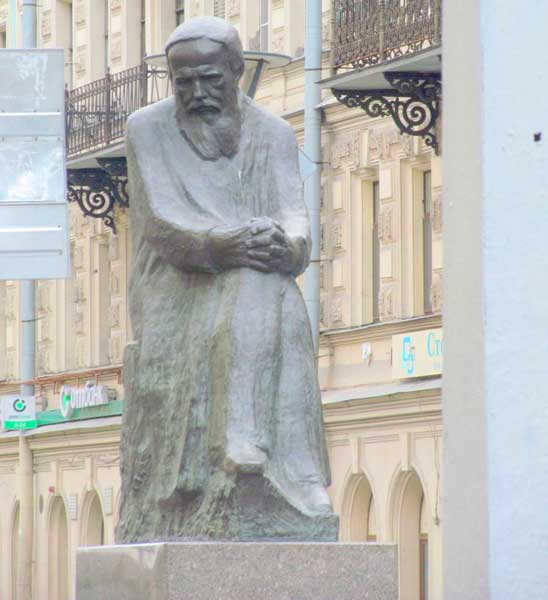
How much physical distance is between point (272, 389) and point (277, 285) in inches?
12.0

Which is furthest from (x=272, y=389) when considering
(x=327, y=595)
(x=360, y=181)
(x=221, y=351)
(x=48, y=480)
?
(x=48, y=480)

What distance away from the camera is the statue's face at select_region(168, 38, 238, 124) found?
6906mm

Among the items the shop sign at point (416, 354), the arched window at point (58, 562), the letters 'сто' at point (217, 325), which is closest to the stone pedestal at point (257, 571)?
the letters 'сто' at point (217, 325)

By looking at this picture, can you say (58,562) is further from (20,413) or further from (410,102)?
(410,102)

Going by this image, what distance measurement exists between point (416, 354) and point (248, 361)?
17860 millimetres

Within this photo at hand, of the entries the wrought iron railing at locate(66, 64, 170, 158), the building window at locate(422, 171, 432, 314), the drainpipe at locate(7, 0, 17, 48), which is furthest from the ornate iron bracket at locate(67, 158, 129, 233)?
the building window at locate(422, 171, 432, 314)

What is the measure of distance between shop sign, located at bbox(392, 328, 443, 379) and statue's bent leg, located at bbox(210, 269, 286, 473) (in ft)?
55.8

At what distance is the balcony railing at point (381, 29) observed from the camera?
22828mm

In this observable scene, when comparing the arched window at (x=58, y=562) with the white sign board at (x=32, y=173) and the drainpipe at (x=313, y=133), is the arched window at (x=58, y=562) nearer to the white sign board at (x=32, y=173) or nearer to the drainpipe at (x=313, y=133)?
the drainpipe at (x=313, y=133)

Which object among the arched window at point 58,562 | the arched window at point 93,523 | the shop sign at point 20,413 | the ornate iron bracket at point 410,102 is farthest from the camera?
the arched window at point 58,562

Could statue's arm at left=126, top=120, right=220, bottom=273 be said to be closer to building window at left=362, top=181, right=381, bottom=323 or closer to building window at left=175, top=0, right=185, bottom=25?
building window at left=362, top=181, right=381, bottom=323

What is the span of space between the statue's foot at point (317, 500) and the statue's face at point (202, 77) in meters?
1.22

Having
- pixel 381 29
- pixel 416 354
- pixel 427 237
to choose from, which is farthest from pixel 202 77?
pixel 427 237

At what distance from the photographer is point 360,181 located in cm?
2669
